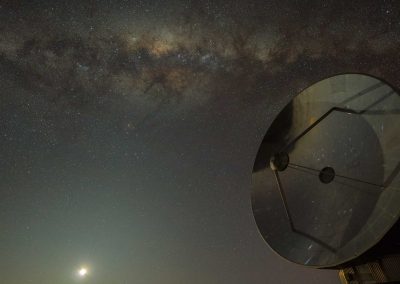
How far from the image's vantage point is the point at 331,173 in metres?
6.67

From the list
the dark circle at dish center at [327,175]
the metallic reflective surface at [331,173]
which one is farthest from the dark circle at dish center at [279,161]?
the dark circle at dish center at [327,175]

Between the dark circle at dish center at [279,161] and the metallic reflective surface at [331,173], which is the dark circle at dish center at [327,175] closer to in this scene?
the metallic reflective surface at [331,173]

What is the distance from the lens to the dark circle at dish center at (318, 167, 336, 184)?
6629 mm

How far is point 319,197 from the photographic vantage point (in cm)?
671

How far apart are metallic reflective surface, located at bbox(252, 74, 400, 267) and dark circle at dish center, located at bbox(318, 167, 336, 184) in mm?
20

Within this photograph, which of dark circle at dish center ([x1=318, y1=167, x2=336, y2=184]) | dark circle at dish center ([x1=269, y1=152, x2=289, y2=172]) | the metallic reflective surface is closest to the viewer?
the metallic reflective surface

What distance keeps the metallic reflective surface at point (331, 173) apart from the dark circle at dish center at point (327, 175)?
0.8 inches

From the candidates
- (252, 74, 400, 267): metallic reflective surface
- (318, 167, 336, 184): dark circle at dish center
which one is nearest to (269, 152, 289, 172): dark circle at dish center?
(252, 74, 400, 267): metallic reflective surface

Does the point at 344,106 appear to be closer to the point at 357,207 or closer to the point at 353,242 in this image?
the point at 357,207

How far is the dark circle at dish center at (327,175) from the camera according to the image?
6.63m

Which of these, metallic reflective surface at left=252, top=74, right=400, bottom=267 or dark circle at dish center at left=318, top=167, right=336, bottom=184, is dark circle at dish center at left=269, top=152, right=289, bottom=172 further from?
dark circle at dish center at left=318, top=167, right=336, bottom=184

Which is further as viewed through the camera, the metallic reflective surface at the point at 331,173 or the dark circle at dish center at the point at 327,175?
the dark circle at dish center at the point at 327,175

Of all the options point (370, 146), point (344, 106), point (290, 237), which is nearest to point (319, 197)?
point (290, 237)

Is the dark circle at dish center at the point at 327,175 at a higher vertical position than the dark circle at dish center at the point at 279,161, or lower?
lower
